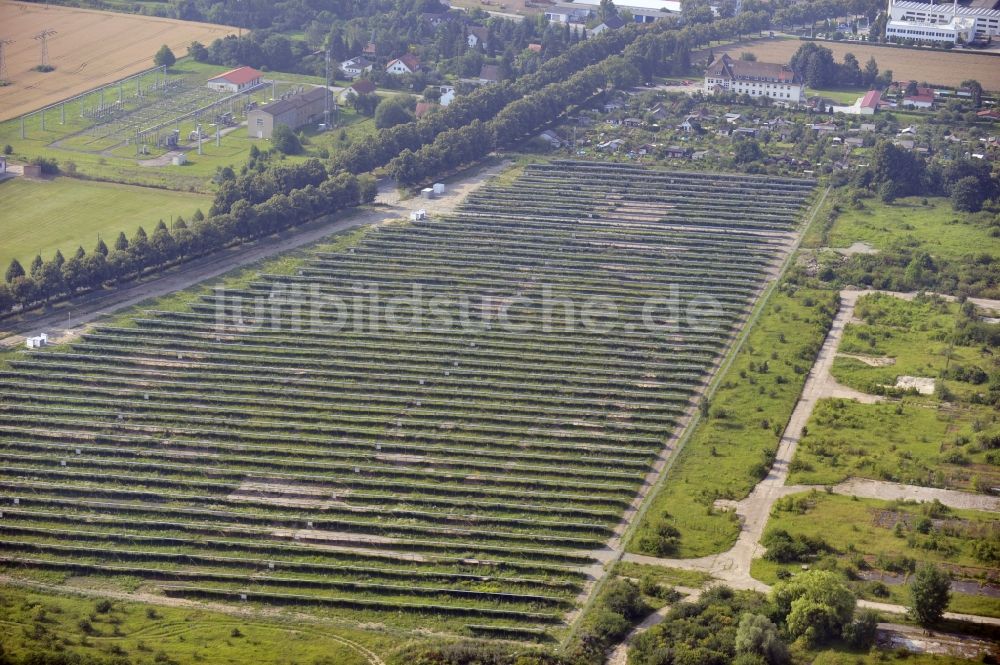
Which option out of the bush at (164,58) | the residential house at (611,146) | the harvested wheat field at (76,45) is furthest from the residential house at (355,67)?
the residential house at (611,146)

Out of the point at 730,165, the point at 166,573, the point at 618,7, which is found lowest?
the point at 166,573

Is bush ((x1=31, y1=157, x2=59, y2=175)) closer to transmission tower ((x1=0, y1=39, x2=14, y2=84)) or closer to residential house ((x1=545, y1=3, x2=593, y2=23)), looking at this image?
transmission tower ((x1=0, y1=39, x2=14, y2=84))

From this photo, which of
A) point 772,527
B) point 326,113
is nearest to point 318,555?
point 772,527

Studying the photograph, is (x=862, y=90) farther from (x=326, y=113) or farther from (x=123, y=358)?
(x=123, y=358)

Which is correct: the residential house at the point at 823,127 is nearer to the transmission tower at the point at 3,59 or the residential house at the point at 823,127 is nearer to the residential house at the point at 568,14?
the residential house at the point at 568,14

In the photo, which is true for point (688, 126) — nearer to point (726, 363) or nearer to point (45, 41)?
point (726, 363)

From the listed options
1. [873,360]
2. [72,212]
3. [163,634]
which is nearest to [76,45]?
[72,212]

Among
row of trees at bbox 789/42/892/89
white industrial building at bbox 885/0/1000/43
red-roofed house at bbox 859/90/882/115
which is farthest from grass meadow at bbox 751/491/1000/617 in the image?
white industrial building at bbox 885/0/1000/43
